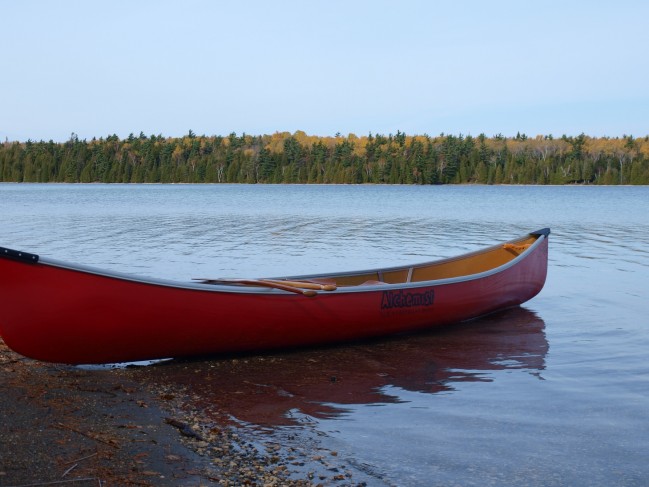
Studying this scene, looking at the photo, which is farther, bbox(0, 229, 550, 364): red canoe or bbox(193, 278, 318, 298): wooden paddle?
bbox(193, 278, 318, 298): wooden paddle

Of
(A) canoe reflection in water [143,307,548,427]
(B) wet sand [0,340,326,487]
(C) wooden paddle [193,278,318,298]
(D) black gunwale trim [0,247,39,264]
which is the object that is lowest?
(A) canoe reflection in water [143,307,548,427]

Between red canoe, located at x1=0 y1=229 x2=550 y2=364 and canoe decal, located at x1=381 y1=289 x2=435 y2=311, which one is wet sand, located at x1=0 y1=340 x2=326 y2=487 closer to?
red canoe, located at x1=0 y1=229 x2=550 y2=364

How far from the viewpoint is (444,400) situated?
25.2ft

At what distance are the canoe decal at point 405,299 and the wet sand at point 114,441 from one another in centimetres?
339

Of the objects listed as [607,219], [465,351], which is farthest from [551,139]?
[465,351]

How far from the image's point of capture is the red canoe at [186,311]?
720 cm

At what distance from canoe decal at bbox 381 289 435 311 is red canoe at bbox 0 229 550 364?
1cm

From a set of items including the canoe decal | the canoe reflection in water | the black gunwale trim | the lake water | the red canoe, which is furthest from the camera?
the canoe decal

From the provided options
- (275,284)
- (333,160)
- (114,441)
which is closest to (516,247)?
(275,284)

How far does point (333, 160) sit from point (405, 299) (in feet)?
504

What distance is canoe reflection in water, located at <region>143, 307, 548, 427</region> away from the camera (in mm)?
7383

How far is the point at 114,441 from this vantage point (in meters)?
5.73

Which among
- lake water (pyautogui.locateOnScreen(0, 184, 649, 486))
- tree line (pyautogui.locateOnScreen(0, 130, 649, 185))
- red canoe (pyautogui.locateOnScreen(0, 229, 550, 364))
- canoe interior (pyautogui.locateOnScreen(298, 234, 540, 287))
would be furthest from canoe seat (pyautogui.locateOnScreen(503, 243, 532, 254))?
tree line (pyautogui.locateOnScreen(0, 130, 649, 185))

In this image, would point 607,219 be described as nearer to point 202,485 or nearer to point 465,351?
point 465,351
